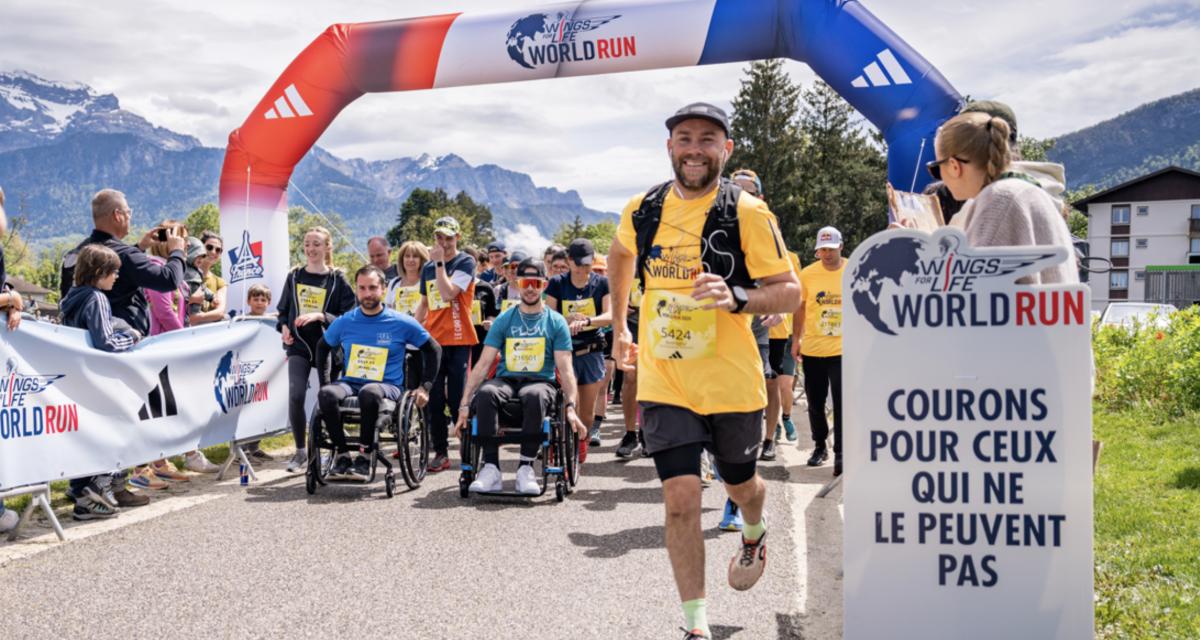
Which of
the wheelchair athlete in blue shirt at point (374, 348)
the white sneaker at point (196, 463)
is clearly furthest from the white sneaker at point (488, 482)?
the white sneaker at point (196, 463)

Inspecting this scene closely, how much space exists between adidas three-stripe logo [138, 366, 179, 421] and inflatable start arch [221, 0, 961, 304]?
442cm

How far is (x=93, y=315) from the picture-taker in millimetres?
6336

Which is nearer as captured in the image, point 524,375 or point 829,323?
point 524,375

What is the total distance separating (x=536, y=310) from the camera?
7336mm

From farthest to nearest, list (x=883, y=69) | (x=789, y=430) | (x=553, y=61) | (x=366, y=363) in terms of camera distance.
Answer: (x=553, y=61)
(x=883, y=69)
(x=789, y=430)
(x=366, y=363)

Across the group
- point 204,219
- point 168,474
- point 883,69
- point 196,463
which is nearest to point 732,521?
point 168,474

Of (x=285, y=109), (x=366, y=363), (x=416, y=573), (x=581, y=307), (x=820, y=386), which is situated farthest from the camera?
(x=285, y=109)

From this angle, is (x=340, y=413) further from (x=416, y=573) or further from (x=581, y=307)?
(x=581, y=307)

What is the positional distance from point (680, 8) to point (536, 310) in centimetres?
537

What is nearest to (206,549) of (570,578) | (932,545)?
(570,578)

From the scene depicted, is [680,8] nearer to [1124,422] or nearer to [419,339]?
[419,339]

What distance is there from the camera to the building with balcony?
7475 cm

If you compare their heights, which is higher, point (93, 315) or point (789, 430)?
point (93, 315)

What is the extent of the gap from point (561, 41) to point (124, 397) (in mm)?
7066
